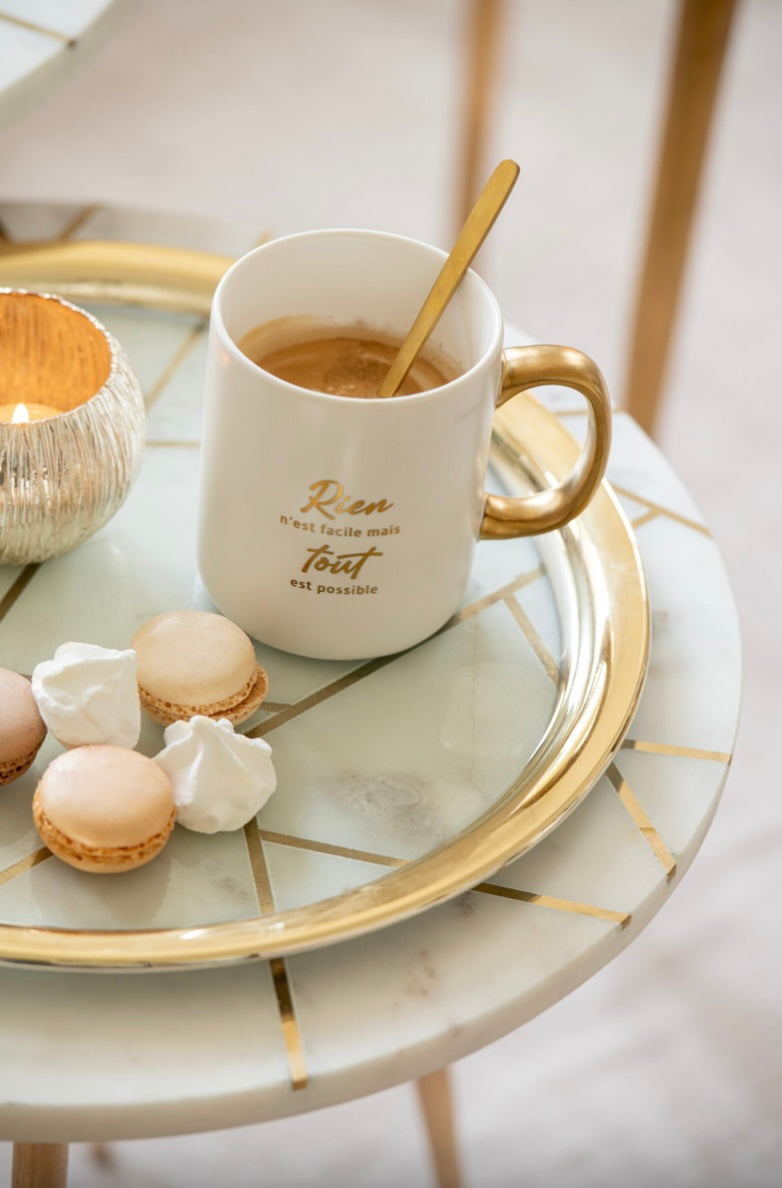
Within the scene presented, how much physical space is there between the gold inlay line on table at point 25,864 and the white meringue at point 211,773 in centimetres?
5

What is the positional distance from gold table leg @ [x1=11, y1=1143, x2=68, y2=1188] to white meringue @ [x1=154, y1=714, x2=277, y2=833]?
243 millimetres

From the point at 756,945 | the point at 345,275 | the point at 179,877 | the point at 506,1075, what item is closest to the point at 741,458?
the point at 756,945

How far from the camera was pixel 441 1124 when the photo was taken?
85cm

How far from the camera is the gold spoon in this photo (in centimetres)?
50

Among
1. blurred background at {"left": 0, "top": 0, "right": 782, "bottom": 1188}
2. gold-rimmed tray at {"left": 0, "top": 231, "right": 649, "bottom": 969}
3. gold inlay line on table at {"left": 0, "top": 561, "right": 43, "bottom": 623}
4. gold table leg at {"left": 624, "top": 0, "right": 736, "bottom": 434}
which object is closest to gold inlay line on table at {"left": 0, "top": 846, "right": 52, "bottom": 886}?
gold-rimmed tray at {"left": 0, "top": 231, "right": 649, "bottom": 969}

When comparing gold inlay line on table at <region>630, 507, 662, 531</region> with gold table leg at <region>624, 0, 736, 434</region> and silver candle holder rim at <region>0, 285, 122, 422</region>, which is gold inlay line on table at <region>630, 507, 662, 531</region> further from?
gold table leg at <region>624, 0, 736, 434</region>

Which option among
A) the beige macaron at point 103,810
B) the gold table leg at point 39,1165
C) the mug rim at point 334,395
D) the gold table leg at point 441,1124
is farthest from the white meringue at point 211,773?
the gold table leg at point 441,1124

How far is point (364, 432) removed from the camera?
468mm

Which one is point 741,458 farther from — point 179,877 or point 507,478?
point 179,877

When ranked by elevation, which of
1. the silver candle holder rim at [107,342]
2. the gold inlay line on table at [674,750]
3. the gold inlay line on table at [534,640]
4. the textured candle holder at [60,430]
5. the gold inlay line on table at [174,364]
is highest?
the silver candle holder rim at [107,342]

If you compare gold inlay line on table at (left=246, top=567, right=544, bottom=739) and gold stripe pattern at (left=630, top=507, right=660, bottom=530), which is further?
gold stripe pattern at (left=630, top=507, right=660, bottom=530)

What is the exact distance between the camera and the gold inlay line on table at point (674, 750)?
53 centimetres

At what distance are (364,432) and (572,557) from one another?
18 centimetres

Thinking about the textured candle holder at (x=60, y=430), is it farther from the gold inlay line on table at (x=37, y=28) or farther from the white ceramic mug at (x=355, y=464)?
the gold inlay line on table at (x=37, y=28)
